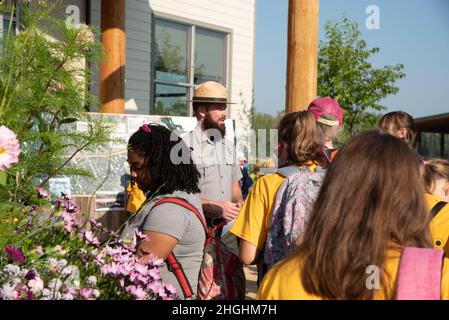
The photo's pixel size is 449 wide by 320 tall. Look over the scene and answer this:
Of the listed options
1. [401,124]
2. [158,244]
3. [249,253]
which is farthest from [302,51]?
[158,244]

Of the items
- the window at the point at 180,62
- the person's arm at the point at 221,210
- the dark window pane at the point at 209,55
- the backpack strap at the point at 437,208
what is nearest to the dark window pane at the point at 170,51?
the window at the point at 180,62

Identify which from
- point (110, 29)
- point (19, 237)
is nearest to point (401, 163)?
point (19, 237)

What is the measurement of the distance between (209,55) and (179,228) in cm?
840

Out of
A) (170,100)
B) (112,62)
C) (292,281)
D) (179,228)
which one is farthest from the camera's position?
(170,100)

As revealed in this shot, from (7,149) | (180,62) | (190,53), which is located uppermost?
(190,53)

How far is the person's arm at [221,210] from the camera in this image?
3736 mm

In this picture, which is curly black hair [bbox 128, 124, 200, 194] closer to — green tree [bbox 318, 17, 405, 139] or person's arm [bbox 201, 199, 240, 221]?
Answer: person's arm [bbox 201, 199, 240, 221]

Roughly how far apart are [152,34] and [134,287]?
826cm

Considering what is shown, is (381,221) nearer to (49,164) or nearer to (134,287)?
(134,287)

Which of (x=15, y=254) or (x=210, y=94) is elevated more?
(x=210, y=94)

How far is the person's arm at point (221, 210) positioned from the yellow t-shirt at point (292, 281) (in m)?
2.21

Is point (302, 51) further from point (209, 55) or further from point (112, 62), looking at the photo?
point (209, 55)

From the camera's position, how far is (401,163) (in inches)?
55.5

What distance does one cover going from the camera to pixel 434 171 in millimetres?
2953
